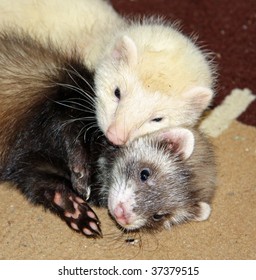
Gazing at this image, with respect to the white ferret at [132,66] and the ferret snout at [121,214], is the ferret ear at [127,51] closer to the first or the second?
the white ferret at [132,66]

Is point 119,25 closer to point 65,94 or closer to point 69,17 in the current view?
point 69,17

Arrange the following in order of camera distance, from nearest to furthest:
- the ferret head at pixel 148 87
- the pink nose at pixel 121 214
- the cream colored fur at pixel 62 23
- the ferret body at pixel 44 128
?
1. the pink nose at pixel 121 214
2. the ferret head at pixel 148 87
3. the ferret body at pixel 44 128
4. the cream colored fur at pixel 62 23

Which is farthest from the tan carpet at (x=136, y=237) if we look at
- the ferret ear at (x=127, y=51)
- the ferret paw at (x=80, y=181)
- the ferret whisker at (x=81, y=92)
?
the ferret ear at (x=127, y=51)

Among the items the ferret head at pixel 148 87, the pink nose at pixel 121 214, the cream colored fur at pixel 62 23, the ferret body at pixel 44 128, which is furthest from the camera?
the cream colored fur at pixel 62 23

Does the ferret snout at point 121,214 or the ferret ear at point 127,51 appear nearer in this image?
the ferret snout at point 121,214

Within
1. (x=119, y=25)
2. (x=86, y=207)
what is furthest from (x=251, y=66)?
(x=86, y=207)

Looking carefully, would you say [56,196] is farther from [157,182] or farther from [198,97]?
[198,97]

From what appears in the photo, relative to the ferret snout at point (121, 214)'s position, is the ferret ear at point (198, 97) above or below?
above

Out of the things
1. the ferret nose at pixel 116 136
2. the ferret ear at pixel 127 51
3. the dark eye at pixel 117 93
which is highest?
the ferret ear at pixel 127 51
